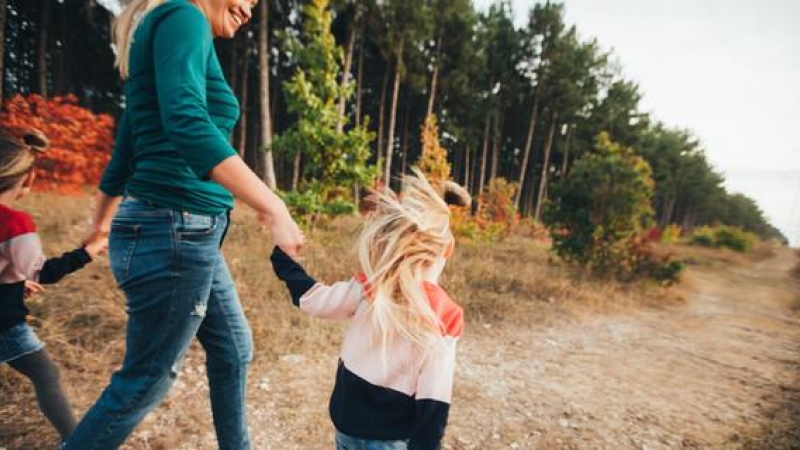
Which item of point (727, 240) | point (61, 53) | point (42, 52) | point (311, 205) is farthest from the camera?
point (727, 240)

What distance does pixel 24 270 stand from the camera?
5.14 feet

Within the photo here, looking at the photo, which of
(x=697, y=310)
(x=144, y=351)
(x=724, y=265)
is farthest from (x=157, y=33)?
(x=724, y=265)

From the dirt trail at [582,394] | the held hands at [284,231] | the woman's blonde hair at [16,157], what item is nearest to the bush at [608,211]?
the dirt trail at [582,394]

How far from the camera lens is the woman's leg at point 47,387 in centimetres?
161

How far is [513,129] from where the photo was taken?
91.3ft

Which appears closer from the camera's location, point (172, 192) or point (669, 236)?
point (172, 192)

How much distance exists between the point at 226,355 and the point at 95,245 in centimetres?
78

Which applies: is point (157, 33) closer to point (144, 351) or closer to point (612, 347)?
point (144, 351)

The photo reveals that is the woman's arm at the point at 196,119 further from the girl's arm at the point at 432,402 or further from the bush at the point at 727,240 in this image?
the bush at the point at 727,240

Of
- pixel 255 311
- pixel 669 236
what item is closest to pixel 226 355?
pixel 255 311

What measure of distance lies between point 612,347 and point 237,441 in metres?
4.32

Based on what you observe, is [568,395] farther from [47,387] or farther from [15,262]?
[15,262]

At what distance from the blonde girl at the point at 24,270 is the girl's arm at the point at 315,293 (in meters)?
0.94

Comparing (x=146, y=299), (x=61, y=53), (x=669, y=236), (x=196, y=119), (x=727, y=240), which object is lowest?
(x=669, y=236)
